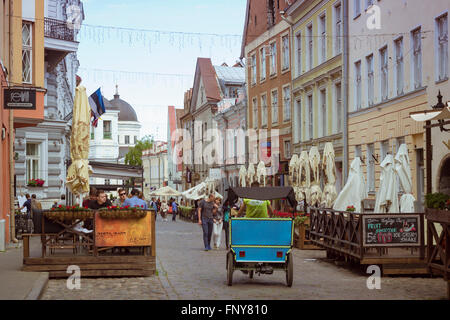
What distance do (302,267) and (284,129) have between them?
2772 cm

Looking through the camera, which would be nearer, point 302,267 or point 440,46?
point 302,267

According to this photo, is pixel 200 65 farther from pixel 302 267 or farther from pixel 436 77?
pixel 302 267

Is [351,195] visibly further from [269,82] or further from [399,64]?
[269,82]

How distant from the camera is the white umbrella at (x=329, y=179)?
2640 cm

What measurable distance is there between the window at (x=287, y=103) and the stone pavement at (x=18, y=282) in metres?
28.4

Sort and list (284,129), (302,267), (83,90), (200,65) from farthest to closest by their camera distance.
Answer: (200,65), (284,129), (83,90), (302,267)

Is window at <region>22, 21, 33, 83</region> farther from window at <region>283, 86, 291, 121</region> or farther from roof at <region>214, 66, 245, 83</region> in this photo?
roof at <region>214, 66, 245, 83</region>

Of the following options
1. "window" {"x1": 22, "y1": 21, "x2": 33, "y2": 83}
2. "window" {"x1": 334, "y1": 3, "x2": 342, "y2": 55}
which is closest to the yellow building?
"window" {"x1": 334, "y1": 3, "x2": 342, "y2": 55}

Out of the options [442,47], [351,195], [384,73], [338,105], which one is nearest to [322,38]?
[338,105]

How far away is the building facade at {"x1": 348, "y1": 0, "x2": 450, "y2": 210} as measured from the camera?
2408 centimetres

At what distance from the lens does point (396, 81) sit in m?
28.0

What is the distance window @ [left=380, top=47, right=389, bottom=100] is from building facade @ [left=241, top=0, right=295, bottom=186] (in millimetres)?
13624

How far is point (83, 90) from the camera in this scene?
2059cm
